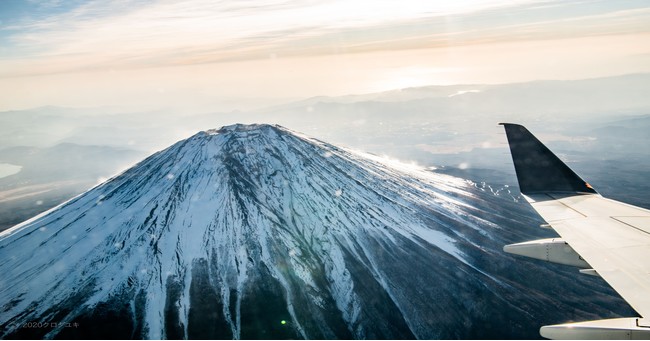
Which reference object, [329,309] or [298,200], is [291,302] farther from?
[298,200]

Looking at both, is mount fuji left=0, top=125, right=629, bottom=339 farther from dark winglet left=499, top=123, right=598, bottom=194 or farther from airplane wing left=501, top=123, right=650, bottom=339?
airplane wing left=501, top=123, right=650, bottom=339

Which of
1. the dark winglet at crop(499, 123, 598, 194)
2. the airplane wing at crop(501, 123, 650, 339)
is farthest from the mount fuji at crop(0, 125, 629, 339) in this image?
the airplane wing at crop(501, 123, 650, 339)

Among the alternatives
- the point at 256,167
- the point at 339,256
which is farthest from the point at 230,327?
the point at 256,167

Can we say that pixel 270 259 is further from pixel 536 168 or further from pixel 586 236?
pixel 586 236

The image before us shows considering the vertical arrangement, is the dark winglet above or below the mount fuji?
above

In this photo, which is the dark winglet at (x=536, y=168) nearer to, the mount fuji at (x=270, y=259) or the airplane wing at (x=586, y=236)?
the airplane wing at (x=586, y=236)

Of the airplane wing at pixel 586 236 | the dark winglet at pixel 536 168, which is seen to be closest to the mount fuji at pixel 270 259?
the dark winglet at pixel 536 168

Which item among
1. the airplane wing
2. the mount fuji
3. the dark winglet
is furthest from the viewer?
the mount fuji
